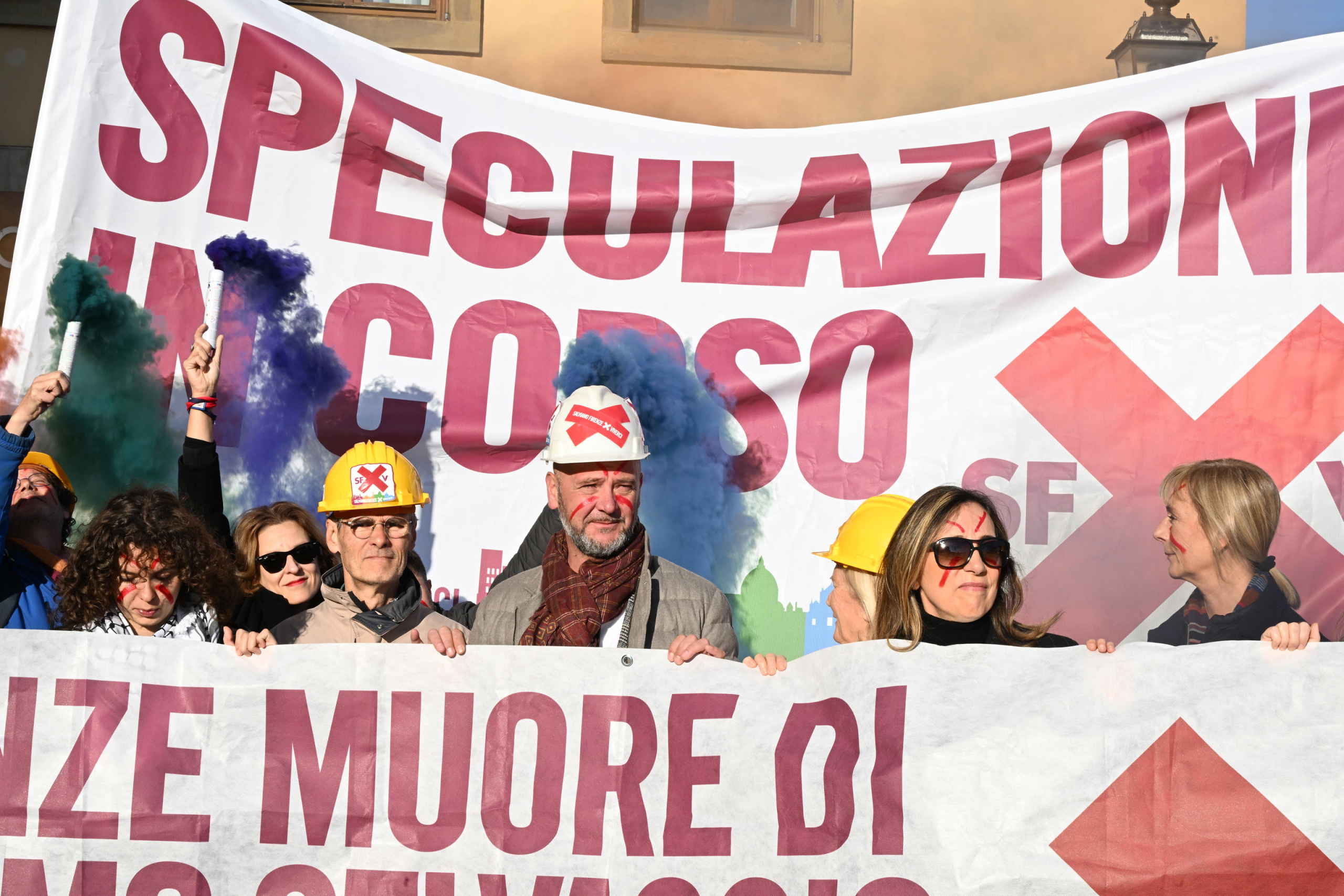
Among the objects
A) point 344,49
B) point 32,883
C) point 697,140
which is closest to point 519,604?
point 32,883

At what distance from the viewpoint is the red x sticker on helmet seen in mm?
3303

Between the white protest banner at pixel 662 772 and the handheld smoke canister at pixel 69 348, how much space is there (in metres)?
1.05

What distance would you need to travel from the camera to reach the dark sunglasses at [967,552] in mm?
2781

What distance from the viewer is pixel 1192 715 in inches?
105

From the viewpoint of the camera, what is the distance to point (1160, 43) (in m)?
6.13

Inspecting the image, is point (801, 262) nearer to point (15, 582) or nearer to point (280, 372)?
point (280, 372)

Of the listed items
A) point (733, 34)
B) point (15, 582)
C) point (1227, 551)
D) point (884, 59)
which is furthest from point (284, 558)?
point (884, 59)

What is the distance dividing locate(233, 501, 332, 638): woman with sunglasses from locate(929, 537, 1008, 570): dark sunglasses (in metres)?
1.74

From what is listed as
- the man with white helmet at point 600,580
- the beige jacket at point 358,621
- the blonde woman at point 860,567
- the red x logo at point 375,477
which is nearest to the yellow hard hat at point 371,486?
the red x logo at point 375,477

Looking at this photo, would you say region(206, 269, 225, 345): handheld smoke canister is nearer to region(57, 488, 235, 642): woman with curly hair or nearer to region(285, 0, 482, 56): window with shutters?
region(57, 488, 235, 642): woman with curly hair

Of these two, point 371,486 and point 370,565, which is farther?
point 371,486

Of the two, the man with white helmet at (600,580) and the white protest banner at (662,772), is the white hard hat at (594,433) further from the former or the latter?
the white protest banner at (662,772)

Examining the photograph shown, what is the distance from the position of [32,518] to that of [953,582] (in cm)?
242

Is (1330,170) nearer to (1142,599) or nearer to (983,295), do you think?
(983,295)
